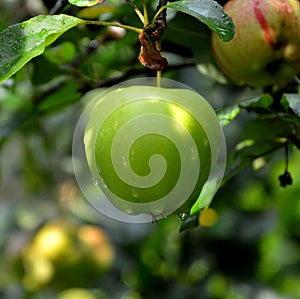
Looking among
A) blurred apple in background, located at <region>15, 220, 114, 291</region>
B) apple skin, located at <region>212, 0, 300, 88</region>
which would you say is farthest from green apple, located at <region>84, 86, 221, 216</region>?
blurred apple in background, located at <region>15, 220, 114, 291</region>

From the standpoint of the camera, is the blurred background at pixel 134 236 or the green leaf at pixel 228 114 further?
the blurred background at pixel 134 236

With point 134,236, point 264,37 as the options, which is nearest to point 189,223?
point 264,37

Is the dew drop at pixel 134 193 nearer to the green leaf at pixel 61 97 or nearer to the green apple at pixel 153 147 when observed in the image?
the green apple at pixel 153 147

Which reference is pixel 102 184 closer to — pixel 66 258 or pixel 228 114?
pixel 228 114

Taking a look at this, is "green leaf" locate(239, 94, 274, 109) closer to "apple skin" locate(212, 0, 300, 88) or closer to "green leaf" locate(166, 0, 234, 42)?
"apple skin" locate(212, 0, 300, 88)

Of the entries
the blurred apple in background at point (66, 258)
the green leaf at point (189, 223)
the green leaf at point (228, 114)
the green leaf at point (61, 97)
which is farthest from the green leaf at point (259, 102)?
the blurred apple in background at point (66, 258)

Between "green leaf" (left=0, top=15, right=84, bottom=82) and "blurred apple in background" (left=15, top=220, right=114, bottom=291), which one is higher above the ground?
"green leaf" (left=0, top=15, right=84, bottom=82)

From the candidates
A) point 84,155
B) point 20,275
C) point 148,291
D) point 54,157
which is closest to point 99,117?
point 84,155
